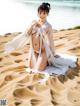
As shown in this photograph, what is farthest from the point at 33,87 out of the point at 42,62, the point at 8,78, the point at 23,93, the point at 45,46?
the point at 45,46

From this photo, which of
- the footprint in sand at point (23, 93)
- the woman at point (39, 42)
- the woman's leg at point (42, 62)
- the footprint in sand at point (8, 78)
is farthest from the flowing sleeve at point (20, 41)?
the footprint in sand at point (23, 93)

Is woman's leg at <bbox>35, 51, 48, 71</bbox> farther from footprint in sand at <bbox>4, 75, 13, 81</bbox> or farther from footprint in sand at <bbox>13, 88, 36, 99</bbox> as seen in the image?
footprint in sand at <bbox>13, 88, 36, 99</bbox>

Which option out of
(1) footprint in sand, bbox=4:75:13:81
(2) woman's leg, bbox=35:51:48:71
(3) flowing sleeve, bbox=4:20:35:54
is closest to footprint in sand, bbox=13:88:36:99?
(1) footprint in sand, bbox=4:75:13:81

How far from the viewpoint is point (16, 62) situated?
705 cm

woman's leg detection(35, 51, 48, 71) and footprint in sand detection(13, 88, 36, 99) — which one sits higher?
woman's leg detection(35, 51, 48, 71)

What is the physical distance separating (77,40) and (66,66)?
1826 mm

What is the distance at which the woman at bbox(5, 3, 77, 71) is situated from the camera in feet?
20.8

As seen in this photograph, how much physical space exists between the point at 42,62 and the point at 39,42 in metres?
0.39

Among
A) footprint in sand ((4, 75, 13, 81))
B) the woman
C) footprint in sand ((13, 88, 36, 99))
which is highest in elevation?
the woman

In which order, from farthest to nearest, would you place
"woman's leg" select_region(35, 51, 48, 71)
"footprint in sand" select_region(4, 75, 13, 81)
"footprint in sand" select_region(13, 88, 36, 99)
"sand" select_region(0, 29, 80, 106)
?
"woman's leg" select_region(35, 51, 48, 71) < "footprint in sand" select_region(4, 75, 13, 81) < "footprint in sand" select_region(13, 88, 36, 99) < "sand" select_region(0, 29, 80, 106)

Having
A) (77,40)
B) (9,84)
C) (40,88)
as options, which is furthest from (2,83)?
(77,40)

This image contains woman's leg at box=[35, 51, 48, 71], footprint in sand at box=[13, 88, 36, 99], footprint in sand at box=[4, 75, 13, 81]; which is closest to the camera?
footprint in sand at box=[13, 88, 36, 99]

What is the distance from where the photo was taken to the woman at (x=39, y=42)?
6340mm

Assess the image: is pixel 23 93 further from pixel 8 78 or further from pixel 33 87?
pixel 8 78
